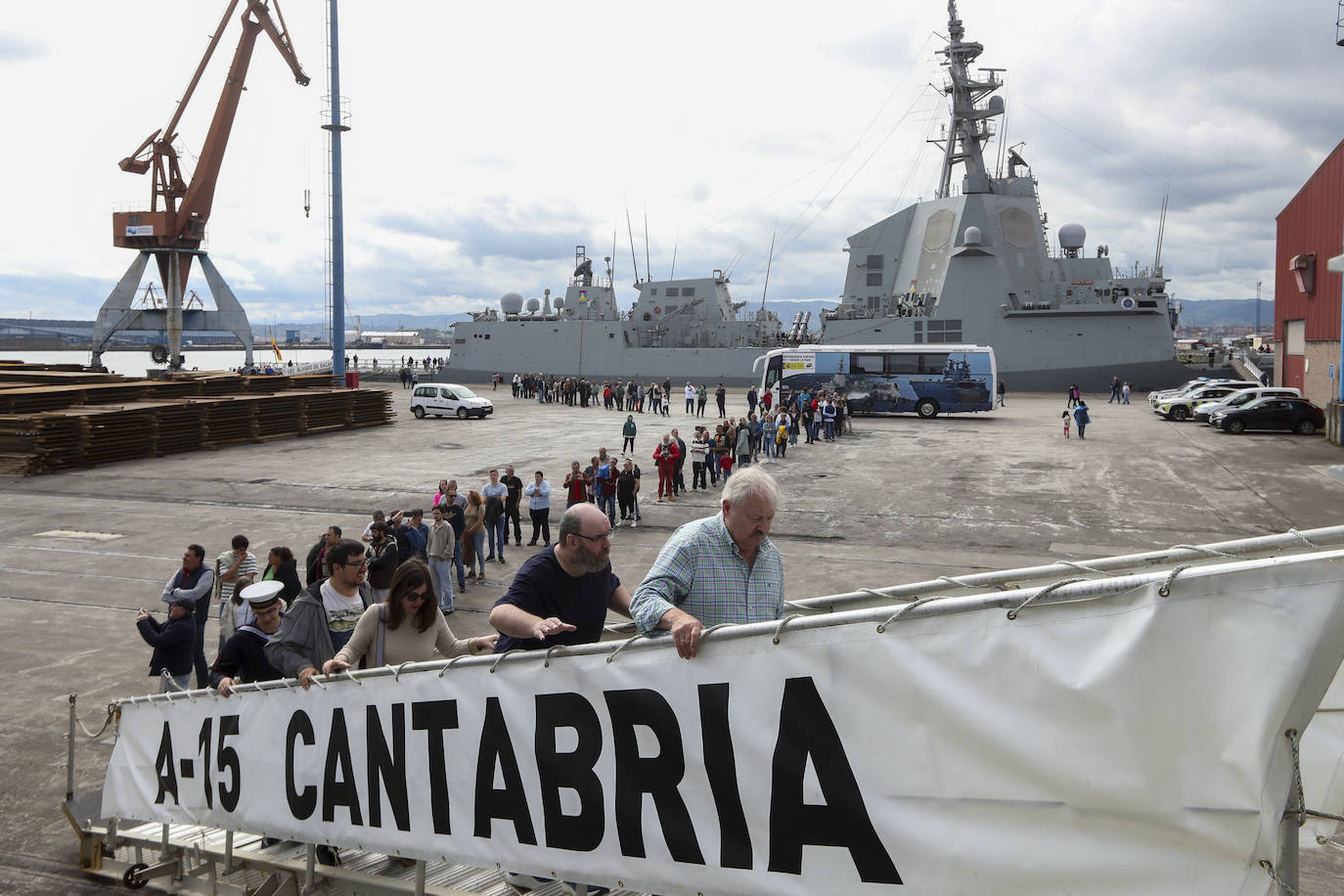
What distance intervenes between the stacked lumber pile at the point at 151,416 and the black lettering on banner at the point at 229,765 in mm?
21260

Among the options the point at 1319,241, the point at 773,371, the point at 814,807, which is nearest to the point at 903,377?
the point at 773,371

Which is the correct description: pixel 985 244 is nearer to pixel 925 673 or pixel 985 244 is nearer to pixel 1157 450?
pixel 1157 450

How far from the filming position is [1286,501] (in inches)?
668

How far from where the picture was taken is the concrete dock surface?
7.82 meters

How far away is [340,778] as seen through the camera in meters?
3.83

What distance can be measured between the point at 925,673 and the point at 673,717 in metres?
0.85

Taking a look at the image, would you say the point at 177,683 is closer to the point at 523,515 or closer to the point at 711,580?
the point at 711,580

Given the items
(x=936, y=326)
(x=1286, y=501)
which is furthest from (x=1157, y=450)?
(x=936, y=326)

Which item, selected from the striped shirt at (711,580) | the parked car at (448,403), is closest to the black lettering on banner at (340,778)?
the striped shirt at (711,580)

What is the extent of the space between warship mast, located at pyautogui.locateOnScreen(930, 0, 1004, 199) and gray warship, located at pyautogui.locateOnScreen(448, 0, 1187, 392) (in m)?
0.07

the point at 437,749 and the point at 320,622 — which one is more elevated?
the point at 320,622

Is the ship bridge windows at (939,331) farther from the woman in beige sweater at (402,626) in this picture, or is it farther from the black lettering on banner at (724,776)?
the black lettering on banner at (724,776)

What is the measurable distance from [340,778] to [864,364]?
35.2 metres

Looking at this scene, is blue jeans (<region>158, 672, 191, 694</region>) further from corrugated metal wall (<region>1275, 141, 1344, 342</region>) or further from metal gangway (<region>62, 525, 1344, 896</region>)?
corrugated metal wall (<region>1275, 141, 1344, 342</region>)
